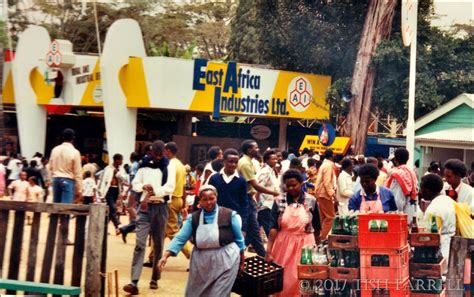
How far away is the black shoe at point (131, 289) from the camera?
35.4ft

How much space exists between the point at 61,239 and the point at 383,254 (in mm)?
2697

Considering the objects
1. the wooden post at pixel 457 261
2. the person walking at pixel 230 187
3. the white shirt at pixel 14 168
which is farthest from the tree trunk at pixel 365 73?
the wooden post at pixel 457 261

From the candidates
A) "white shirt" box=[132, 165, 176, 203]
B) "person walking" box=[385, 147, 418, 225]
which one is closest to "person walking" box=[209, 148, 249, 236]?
"white shirt" box=[132, 165, 176, 203]

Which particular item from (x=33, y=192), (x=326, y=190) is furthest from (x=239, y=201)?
(x=33, y=192)

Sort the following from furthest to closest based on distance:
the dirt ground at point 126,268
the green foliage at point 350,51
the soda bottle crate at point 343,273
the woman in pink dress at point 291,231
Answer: the green foliage at point 350,51, the dirt ground at point 126,268, the woman in pink dress at point 291,231, the soda bottle crate at point 343,273

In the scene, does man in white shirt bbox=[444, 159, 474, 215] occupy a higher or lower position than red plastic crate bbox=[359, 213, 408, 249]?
higher

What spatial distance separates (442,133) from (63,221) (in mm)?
19495

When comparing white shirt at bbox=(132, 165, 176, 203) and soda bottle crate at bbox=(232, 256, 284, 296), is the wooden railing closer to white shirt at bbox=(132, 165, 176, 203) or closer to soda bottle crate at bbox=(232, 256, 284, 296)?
soda bottle crate at bbox=(232, 256, 284, 296)

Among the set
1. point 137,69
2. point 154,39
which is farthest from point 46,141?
point 154,39

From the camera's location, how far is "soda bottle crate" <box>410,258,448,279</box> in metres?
8.26

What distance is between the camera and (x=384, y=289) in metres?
8.09

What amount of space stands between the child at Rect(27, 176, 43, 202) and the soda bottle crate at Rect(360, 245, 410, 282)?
35.9 ft

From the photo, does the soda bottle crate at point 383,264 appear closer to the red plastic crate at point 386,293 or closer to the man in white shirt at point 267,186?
the red plastic crate at point 386,293

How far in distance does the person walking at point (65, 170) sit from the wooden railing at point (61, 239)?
4.85 m
